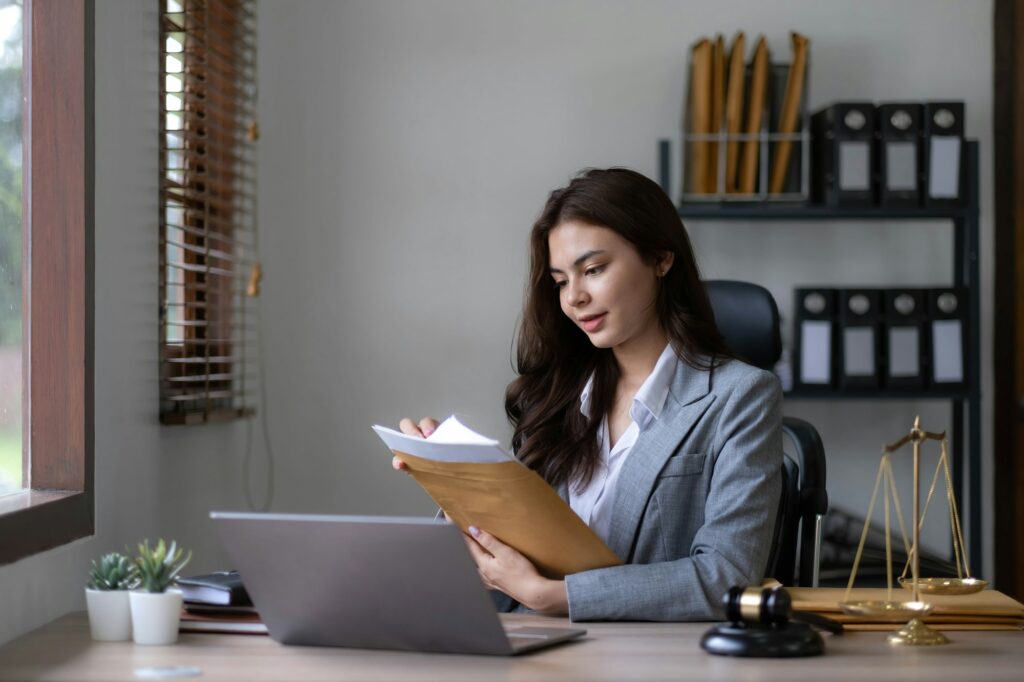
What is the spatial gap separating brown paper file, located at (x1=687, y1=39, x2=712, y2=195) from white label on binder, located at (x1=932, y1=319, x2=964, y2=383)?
0.69m

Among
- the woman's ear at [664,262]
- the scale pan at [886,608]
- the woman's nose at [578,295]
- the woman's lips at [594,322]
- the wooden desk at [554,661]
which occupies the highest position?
the woman's ear at [664,262]

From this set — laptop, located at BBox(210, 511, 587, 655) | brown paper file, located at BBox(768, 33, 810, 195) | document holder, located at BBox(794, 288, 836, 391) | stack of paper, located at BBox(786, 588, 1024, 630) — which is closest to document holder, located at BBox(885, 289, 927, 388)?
document holder, located at BBox(794, 288, 836, 391)

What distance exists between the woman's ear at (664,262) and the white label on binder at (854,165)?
1.45m

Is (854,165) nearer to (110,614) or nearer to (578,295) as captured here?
(578,295)

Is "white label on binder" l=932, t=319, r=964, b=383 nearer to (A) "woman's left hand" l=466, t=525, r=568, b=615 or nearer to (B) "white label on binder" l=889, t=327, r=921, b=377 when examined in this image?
(B) "white label on binder" l=889, t=327, r=921, b=377

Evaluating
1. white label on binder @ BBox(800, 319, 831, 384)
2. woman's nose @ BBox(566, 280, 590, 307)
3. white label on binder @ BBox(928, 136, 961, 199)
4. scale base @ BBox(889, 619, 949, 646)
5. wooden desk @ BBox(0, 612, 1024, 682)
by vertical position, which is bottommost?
wooden desk @ BBox(0, 612, 1024, 682)

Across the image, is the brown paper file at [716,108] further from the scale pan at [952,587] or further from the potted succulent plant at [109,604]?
the potted succulent plant at [109,604]

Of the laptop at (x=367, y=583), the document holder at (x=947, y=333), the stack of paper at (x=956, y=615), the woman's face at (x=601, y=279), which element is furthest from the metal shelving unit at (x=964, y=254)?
the laptop at (x=367, y=583)

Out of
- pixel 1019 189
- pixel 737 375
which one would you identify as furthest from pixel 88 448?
pixel 1019 189

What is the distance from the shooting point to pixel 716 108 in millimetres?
3303

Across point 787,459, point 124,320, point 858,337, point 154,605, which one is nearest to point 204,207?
point 124,320

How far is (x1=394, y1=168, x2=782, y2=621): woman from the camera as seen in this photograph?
5.23 feet

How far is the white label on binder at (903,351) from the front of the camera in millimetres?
3266

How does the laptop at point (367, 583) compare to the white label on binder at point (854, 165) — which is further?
the white label on binder at point (854, 165)
